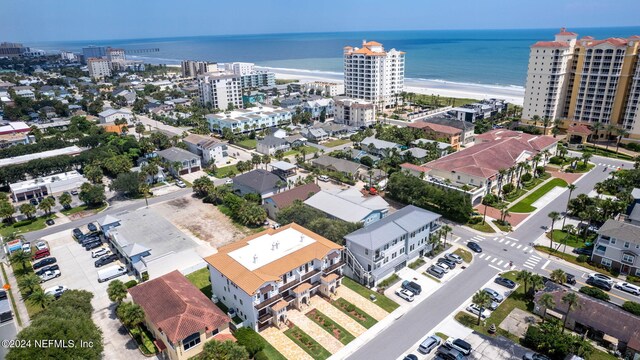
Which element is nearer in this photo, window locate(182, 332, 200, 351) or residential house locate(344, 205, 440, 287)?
window locate(182, 332, 200, 351)

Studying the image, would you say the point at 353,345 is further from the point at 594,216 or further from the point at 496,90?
the point at 496,90

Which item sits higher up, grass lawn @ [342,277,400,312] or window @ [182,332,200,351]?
window @ [182,332,200,351]

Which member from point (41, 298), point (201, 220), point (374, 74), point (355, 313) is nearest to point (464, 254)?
point (355, 313)

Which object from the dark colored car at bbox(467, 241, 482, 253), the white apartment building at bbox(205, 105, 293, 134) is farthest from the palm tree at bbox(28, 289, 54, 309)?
the white apartment building at bbox(205, 105, 293, 134)

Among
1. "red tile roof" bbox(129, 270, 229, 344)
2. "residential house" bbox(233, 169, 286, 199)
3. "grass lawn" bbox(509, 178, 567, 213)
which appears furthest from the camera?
"residential house" bbox(233, 169, 286, 199)

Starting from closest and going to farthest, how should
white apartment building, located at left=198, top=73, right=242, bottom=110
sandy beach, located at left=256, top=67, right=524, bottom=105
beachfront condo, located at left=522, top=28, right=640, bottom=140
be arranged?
beachfront condo, located at left=522, top=28, right=640, bottom=140 < white apartment building, located at left=198, top=73, right=242, bottom=110 < sandy beach, located at left=256, top=67, right=524, bottom=105

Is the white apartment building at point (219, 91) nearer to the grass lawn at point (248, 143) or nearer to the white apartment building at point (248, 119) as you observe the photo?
the white apartment building at point (248, 119)

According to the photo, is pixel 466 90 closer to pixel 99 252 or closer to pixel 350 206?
pixel 350 206

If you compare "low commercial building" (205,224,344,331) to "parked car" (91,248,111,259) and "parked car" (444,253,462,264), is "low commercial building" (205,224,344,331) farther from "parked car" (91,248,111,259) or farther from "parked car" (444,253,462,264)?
"parked car" (91,248,111,259)
